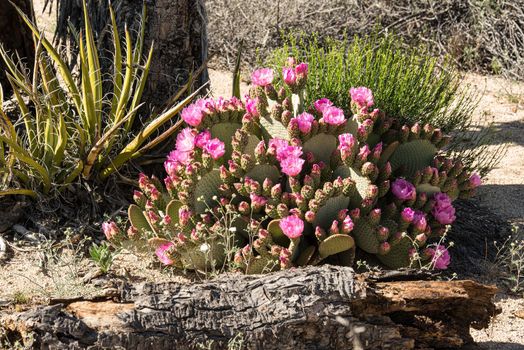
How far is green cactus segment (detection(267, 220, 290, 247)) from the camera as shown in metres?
4.03

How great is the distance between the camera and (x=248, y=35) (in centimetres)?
882

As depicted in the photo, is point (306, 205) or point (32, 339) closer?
point (32, 339)

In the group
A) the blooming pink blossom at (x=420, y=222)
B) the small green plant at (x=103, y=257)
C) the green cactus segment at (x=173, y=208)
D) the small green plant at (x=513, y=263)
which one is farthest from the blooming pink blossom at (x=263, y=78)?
the small green plant at (x=513, y=263)

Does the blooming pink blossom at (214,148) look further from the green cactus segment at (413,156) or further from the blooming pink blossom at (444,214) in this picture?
the blooming pink blossom at (444,214)

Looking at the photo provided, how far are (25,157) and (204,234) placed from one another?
1.07m

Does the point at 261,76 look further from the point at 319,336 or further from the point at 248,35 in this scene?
the point at 248,35

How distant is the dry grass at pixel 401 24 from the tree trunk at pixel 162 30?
3.38m

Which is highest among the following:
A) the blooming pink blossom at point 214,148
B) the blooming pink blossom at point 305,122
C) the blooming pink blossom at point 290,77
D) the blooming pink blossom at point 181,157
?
the blooming pink blossom at point 290,77

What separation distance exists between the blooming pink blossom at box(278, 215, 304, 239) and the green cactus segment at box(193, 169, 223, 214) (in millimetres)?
478

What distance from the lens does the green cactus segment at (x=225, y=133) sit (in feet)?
14.4

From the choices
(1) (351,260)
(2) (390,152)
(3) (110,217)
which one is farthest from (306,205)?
(3) (110,217)

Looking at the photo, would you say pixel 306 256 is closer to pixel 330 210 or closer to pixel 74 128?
pixel 330 210

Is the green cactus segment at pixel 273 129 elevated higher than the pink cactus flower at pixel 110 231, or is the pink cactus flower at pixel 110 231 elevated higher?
the green cactus segment at pixel 273 129

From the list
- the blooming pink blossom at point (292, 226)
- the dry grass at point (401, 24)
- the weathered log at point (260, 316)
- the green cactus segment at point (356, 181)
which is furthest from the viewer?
the dry grass at point (401, 24)
